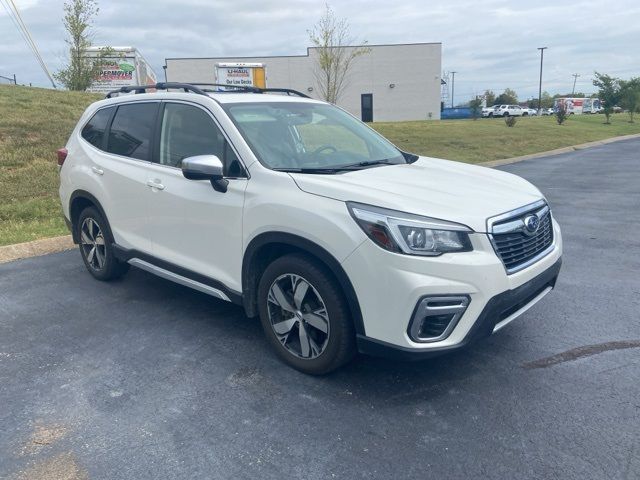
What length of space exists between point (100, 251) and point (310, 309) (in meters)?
2.88

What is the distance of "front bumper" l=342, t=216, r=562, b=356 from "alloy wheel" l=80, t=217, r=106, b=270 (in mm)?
3165

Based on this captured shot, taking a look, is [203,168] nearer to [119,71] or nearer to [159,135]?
[159,135]

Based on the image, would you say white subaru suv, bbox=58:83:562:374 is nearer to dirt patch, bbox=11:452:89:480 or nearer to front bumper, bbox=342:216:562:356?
front bumper, bbox=342:216:562:356

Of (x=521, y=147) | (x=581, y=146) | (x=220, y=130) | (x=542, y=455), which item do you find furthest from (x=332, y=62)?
(x=542, y=455)

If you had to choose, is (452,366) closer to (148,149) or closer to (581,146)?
(148,149)

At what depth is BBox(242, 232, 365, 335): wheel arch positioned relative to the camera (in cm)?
314

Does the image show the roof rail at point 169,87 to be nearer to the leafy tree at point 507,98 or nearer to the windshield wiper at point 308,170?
the windshield wiper at point 308,170

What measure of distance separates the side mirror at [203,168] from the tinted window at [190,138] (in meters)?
0.17

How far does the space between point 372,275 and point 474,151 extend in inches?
612

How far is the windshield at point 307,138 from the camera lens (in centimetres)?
390

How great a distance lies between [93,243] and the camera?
5.44 m

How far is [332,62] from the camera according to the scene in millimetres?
24141

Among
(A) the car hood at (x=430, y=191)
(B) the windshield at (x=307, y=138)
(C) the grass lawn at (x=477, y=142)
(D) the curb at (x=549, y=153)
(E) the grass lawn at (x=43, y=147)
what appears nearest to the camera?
(A) the car hood at (x=430, y=191)

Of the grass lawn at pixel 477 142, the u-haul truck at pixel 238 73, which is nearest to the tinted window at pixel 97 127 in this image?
the grass lawn at pixel 477 142
